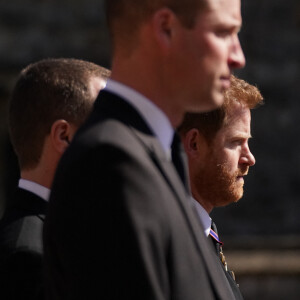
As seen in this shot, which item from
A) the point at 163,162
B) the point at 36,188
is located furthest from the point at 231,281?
the point at 163,162

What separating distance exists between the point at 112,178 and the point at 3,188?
8.93 meters

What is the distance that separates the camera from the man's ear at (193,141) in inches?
132

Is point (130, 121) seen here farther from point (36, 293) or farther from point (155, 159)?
point (36, 293)

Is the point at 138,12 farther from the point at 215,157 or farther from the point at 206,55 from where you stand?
the point at 215,157

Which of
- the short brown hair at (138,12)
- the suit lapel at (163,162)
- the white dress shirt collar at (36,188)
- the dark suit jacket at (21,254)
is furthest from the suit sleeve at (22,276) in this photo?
the short brown hair at (138,12)

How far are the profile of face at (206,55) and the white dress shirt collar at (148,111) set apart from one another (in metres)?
0.05

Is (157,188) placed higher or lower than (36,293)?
higher

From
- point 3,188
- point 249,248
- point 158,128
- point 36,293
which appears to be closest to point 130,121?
point 158,128

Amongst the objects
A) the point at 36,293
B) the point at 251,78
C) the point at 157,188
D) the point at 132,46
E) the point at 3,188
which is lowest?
the point at 3,188

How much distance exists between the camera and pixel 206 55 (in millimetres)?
2336

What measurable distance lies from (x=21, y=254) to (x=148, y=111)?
0.80m

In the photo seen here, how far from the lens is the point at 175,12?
232 centimetres

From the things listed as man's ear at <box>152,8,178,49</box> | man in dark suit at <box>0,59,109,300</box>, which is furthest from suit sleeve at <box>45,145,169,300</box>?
man in dark suit at <box>0,59,109,300</box>

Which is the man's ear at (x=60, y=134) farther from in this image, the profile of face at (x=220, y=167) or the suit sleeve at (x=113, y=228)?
the suit sleeve at (x=113, y=228)
